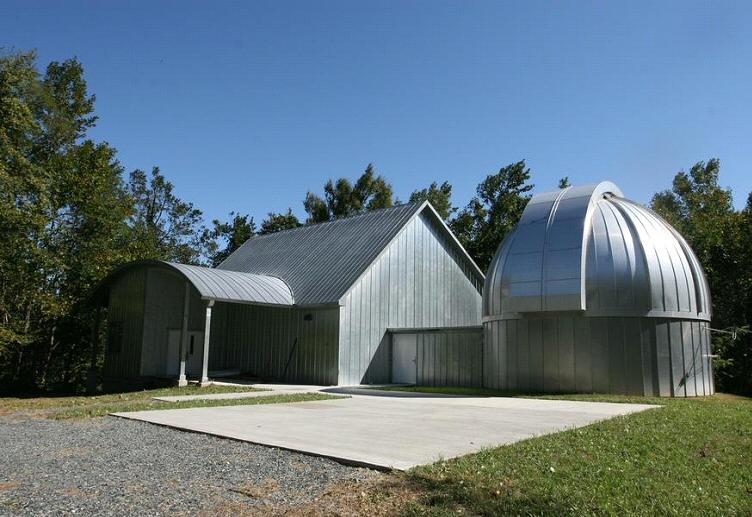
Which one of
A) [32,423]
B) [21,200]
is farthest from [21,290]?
[32,423]

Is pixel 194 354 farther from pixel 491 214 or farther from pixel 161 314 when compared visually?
pixel 491 214

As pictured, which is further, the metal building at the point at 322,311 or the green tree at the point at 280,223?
the green tree at the point at 280,223

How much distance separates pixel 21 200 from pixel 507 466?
25.8 meters

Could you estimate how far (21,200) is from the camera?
25.2 metres

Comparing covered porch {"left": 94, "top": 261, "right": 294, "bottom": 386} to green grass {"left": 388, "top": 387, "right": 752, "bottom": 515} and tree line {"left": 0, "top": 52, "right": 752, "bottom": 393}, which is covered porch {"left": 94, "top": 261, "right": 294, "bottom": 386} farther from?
green grass {"left": 388, "top": 387, "right": 752, "bottom": 515}

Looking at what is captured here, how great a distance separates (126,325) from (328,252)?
31.0 ft

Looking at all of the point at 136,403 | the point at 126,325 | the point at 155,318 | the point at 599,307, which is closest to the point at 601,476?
the point at 599,307

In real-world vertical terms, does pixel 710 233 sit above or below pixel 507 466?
above

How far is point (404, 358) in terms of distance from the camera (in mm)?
22641

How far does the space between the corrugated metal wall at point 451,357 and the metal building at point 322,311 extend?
0.04 m

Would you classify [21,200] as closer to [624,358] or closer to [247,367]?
[247,367]

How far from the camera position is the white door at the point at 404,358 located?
22.2 metres

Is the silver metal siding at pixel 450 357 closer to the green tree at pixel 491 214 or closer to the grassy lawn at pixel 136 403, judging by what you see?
the grassy lawn at pixel 136 403

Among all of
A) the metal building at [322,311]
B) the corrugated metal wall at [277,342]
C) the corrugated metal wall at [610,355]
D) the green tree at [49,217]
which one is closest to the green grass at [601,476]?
the corrugated metal wall at [610,355]
